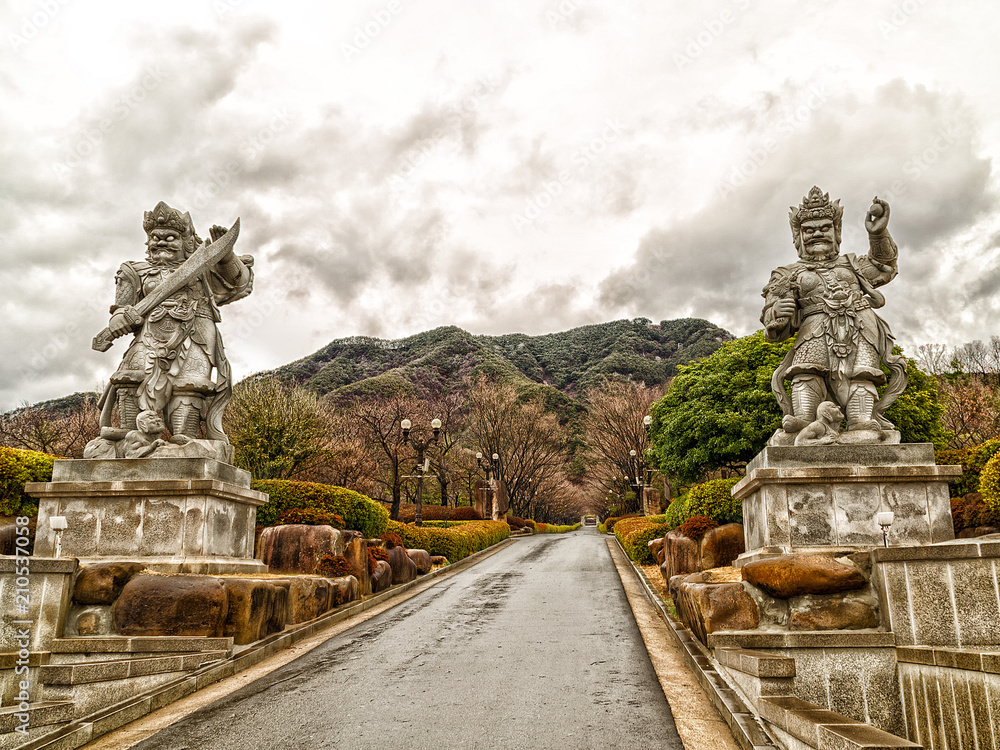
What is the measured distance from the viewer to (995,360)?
33094 mm

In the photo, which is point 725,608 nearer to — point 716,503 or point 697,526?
point 697,526

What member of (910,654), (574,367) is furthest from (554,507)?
(910,654)

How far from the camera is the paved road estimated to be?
159 inches

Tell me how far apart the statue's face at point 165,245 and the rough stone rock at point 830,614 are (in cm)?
744

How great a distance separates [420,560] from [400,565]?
2.09 metres

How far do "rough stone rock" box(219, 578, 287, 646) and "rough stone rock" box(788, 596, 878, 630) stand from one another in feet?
15.4

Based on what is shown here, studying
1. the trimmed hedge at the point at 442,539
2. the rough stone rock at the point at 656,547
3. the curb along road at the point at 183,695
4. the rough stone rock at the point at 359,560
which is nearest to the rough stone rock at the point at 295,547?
the rough stone rock at the point at 359,560

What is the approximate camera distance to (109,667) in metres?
5.02

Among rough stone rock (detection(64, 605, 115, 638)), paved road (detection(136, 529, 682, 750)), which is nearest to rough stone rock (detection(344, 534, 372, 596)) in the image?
paved road (detection(136, 529, 682, 750))

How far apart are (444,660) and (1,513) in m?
6.09

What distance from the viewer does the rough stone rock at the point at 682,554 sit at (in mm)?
10164

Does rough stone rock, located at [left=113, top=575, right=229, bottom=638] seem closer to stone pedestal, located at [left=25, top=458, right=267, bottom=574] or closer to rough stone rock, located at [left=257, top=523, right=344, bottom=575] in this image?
stone pedestal, located at [left=25, top=458, right=267, bottom=574]

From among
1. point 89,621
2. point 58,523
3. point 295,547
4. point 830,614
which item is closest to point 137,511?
point 58,523

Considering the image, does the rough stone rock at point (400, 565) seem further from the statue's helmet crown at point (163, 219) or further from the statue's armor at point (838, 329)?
the statue's armor at point (838, 329)
